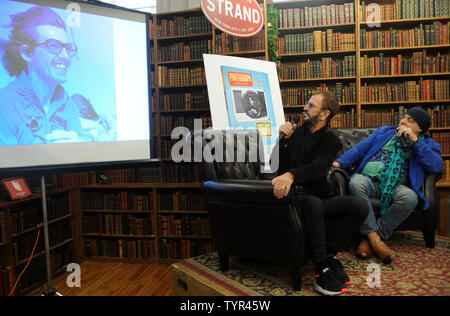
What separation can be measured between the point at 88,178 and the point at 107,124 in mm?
2088

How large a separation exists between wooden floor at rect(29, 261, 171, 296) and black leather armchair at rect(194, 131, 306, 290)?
130 cm

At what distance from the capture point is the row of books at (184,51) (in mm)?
3887

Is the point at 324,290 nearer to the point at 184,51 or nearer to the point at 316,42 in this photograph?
the point at 316,42

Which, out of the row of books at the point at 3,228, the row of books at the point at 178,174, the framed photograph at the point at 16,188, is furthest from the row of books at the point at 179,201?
the row of books at the point at 3,228

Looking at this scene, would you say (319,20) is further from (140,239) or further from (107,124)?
(140,239)

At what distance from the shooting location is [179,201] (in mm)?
3732

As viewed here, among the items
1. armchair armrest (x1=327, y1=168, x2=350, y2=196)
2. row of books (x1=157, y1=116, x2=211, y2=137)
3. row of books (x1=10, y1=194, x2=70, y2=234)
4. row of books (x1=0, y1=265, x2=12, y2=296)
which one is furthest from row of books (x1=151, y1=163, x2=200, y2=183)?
armchair armrest (x1=327, y1=168, x2=350, y2=196)

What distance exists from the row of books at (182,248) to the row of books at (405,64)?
2754 millimetres

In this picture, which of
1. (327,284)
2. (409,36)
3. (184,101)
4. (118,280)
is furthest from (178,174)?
(409,36)

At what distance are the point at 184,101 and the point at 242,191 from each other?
2.43 meters

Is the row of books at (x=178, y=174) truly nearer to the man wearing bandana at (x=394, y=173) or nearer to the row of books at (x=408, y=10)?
the man wearing bandana at (x=394, y=173)

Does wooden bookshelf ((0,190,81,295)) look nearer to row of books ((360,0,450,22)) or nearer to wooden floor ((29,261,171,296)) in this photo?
wooden floor ((29,261,171,296))
